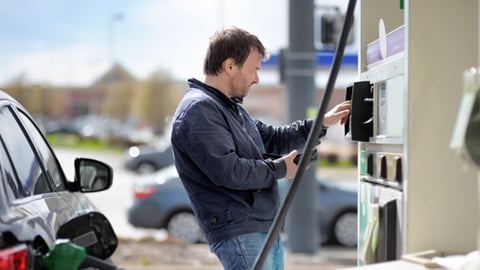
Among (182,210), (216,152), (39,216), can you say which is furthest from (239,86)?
(182,210)

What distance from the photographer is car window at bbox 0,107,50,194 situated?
11.8ft

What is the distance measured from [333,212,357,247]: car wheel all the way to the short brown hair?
8.89 meters

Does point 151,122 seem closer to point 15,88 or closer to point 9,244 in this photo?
point 15,88

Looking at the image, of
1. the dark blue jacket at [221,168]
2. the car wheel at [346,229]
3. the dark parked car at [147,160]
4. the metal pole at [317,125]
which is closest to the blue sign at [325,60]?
the car wheel at [346,229]

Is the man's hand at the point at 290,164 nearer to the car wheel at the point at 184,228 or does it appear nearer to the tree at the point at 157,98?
the car wheel at the point at 184,228

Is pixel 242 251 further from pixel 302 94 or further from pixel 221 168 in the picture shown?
pixel 302 94

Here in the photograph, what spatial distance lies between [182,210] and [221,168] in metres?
9.14

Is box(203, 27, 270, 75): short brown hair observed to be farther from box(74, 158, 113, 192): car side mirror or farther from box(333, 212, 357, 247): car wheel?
box(333, 212, 357, 247): car wheel

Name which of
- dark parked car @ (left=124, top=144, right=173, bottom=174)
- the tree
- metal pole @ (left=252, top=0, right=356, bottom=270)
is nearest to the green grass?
the tree

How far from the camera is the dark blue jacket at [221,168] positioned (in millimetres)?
3621

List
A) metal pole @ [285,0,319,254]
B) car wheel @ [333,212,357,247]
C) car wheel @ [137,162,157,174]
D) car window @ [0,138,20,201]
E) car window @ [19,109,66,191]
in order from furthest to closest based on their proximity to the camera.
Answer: car wheel @ [137,162,157,174] < car wheel @ [333,212,357,247] < metal pole @ [285,0,319,254] < car window @ [19,109,66,191] < car window @ [0,138,20,201]

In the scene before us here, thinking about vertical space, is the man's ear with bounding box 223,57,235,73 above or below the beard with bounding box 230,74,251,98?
above

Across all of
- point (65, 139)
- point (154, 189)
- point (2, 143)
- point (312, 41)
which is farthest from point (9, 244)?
point (65, 139)

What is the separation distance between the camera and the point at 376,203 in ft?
12.1
